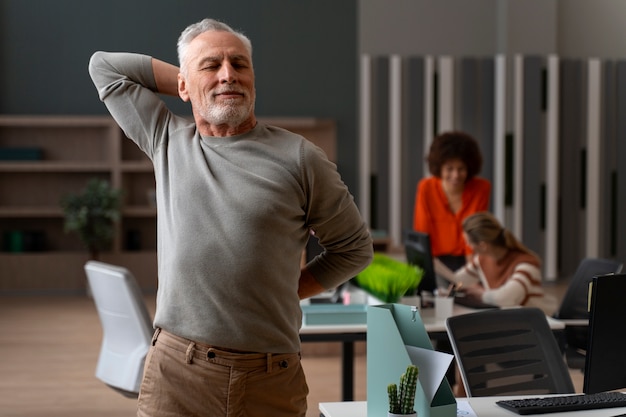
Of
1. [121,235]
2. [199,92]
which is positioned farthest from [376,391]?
[121,235]

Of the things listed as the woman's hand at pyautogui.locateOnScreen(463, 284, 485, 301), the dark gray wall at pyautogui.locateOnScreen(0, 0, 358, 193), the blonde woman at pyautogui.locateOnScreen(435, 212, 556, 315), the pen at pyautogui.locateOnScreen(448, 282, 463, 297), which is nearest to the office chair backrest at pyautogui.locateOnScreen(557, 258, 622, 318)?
the blonde woman at pyautogui.locateOnScreen(435, 212, 556, 315)

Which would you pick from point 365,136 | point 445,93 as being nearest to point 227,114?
point 365,136

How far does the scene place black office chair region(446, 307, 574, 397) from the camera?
323cm

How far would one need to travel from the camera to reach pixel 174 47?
1082 centimetres

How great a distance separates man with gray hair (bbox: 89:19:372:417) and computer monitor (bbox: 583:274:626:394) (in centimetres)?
69

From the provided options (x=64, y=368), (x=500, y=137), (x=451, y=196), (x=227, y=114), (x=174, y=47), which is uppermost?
(x=174, y=47)

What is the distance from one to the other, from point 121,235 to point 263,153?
28.4ft

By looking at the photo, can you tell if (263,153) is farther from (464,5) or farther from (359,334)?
(464,5)

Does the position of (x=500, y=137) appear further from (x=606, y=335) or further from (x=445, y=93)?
(x=606, y=335)

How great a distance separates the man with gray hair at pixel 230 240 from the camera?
2158 mm

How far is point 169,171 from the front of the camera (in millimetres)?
2281

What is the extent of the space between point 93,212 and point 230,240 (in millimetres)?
8057

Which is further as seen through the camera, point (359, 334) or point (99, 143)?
point (99, 143)

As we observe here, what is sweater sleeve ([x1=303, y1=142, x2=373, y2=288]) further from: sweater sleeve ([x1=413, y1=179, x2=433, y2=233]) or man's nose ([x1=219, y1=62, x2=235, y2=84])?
sweater sleeve ([x1=413, y1=179, x2=433, y2=233])
